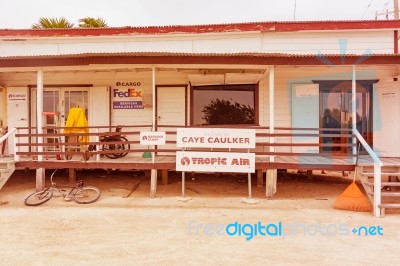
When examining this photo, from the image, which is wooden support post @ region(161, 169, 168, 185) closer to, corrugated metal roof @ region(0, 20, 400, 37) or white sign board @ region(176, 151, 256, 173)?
white sign board @ region(176, 151, 256, 173)

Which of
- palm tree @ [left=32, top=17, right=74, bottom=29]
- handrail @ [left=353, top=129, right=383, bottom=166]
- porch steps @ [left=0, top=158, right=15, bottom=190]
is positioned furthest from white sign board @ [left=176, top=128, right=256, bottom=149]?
palm tree @ [left=32, top=17, right=74, bottom=29]

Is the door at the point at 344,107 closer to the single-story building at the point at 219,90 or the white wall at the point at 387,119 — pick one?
the single-story building at the point at 219,90

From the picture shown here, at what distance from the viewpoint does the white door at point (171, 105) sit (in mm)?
10609

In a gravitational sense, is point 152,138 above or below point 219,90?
below

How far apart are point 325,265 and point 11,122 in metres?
10.3

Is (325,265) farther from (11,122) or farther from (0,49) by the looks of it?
(0,49)

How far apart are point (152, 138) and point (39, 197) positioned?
3.08m

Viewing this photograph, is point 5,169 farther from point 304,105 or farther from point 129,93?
point 304,105

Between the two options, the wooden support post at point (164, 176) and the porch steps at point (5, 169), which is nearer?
the porch steps at point (5, 169)

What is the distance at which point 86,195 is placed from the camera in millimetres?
8305

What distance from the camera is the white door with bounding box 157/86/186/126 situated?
10.6 m

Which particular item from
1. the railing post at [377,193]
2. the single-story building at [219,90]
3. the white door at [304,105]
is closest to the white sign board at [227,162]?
the single-story building at [219,90]

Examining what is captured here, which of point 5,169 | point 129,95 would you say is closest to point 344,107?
point 129,95

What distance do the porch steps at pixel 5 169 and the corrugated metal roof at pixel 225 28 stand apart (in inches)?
199
